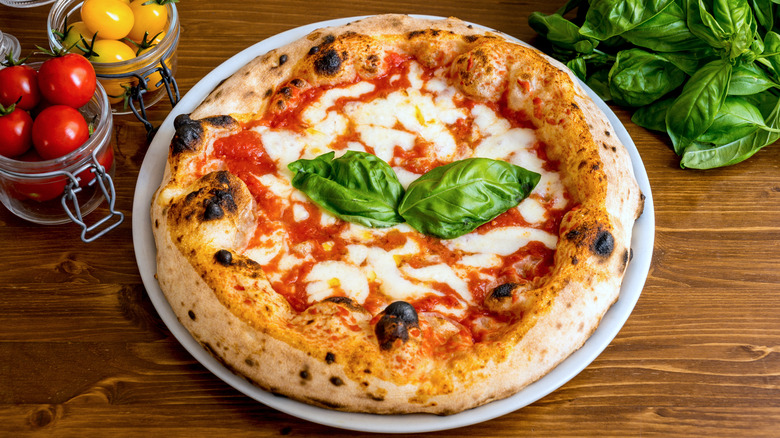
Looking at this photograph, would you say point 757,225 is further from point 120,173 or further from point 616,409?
point 120,173

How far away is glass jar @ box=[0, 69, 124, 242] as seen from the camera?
100 inches

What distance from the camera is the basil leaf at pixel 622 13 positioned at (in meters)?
3.03

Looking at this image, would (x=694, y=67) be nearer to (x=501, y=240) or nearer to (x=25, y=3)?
(x=501, y=240)

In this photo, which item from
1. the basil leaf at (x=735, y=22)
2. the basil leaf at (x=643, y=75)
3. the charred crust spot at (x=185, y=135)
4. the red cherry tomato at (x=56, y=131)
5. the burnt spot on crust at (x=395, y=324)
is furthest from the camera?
the basil leaf at (x=643, y=75)

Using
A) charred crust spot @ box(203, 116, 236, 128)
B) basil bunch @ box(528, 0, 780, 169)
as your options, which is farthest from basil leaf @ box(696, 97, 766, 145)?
charred crust spot @ box(203, 116, 236, 128)

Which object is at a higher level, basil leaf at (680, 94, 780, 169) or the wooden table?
basil leaf at (680, 94, 780, 169)

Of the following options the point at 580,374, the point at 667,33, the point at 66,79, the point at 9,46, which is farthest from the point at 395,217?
the point at 9,46

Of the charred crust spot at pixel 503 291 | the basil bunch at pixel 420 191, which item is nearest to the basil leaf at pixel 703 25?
the basil bunch at pixel 420 191

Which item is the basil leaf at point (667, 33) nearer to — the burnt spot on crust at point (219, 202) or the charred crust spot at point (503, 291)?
the charred crust spot at point (503, 291)

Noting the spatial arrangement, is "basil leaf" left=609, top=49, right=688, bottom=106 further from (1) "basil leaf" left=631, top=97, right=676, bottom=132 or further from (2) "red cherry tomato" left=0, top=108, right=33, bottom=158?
(2) "red cherry tomato" left=0, top=108, right=33, bottom=158

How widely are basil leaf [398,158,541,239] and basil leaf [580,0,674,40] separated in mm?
926

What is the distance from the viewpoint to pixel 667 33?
3.08m

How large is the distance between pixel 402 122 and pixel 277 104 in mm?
490

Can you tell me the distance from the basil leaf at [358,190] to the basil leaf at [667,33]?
130 cm
